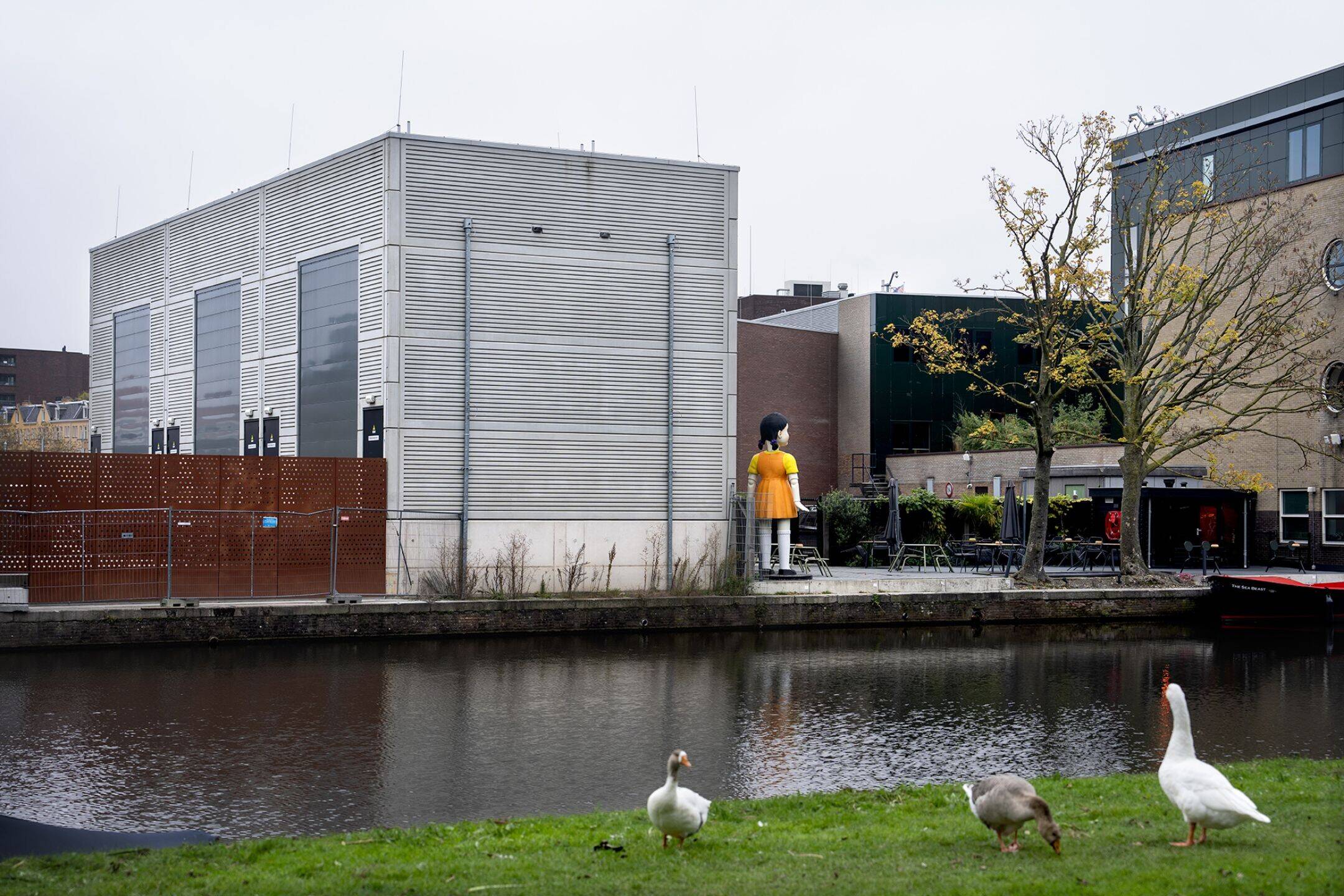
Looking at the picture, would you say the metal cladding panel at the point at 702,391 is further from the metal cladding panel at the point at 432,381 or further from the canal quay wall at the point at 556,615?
the metal cladding panel at the point at 432,381

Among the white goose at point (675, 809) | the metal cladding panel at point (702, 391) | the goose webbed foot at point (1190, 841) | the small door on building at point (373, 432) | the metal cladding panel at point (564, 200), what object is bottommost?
the goose webbed foot at point (1190, 841)

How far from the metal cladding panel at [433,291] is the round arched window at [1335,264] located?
27357 mm

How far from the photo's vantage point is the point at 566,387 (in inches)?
1185

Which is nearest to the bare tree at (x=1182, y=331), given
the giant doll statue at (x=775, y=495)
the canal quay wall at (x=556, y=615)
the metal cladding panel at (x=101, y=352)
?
the canal quay wall at (x=556, y=615)

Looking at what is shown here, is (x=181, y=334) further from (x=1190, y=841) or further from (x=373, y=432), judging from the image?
(x=1190, y=841)

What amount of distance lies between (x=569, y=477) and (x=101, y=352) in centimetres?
2269

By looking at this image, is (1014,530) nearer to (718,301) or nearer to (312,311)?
(718,301)

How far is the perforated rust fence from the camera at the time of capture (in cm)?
2469

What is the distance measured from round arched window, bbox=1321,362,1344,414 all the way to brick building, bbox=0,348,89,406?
12032cm

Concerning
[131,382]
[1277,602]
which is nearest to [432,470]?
[131,382]

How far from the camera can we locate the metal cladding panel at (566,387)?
2945 centimetres

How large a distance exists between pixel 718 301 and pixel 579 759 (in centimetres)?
1946

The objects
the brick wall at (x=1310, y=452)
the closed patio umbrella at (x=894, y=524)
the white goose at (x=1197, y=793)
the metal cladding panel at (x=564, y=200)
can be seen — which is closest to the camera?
the white goose at (x=1197, y=793)

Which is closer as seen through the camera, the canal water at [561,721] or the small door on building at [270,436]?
the canal water at [561,721]
